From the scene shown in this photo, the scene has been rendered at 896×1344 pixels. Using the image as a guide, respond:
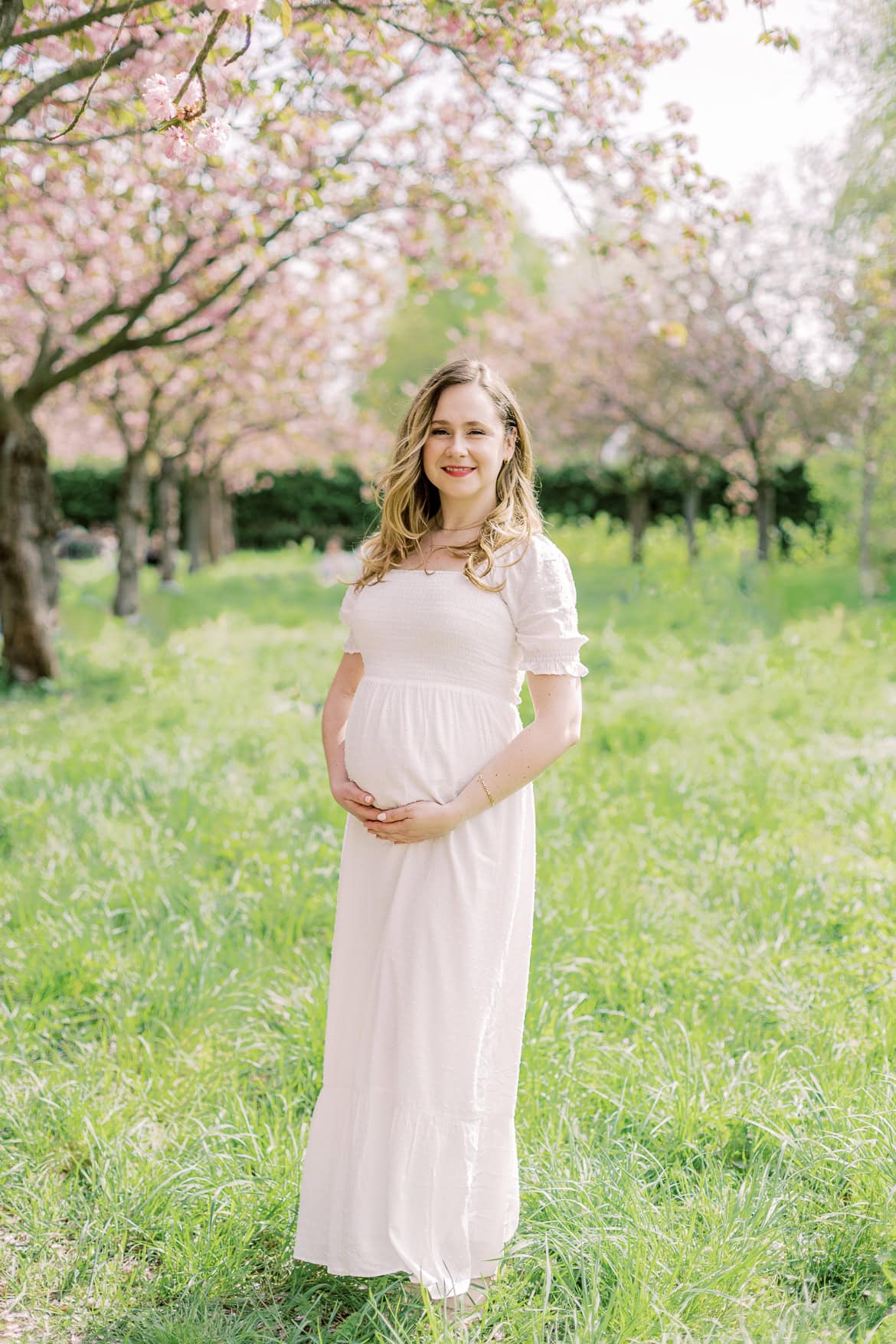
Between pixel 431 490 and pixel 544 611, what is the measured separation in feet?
1.56

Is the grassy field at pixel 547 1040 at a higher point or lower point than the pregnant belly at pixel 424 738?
lower

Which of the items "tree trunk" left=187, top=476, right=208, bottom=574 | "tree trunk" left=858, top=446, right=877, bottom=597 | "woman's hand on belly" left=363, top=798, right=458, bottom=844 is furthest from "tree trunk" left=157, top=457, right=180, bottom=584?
"woman's hand on belly" left=363, top=798, right=458, bottom=844

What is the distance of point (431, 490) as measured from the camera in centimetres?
256

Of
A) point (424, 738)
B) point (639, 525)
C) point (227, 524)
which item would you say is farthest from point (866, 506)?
point (227, 524)

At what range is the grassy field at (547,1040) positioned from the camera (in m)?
2.38

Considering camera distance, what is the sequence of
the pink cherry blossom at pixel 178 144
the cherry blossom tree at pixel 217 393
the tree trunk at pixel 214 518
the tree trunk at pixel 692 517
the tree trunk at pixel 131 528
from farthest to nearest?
the tree trunk at pixel 214 518 → the tree trunk at pixel 692 517 → the tree trunk at pixel 131 528 → the cherry blossom tree at pixel 217 393 → the pink cherry blossom at pixel 178 144

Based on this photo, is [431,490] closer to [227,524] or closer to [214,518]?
[214,518]

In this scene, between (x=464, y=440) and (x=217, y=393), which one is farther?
(x=217, y=393)

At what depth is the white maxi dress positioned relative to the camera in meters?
2.23

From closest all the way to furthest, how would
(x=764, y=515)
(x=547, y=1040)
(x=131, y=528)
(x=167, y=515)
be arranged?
(x=547, y=1040) → (x=131, y=528) → (x=167, y=515) → (x=764, y=515)

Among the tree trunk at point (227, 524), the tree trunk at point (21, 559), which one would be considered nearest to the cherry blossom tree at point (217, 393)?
the tree trunk at point (21, 559)

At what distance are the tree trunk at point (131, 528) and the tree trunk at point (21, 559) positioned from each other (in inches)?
147

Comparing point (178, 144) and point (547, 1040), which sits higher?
point (178, 144)

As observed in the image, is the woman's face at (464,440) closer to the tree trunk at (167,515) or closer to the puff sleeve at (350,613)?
the puff sleeve at (350,613)
